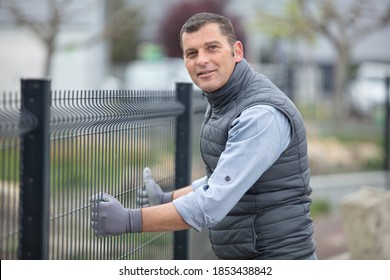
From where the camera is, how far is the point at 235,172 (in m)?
3.56

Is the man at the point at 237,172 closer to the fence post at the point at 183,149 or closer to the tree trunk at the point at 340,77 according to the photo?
the fence post at the point at 183,149

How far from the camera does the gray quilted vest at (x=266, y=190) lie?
3.75 m

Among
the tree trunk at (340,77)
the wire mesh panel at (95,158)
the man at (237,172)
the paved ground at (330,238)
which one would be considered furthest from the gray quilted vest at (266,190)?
the tree trunk at (340,77)

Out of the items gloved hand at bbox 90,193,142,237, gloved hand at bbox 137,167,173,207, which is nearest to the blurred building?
gloved hand at bbox 137,167,173,207

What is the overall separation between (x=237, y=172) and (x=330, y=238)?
279 inches

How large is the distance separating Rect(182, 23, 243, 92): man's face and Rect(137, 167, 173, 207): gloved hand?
0.77m

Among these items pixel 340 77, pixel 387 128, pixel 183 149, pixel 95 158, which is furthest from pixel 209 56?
pixel 340 77

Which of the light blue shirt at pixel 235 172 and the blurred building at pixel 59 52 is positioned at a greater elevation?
the blurred building at pixel 59 52

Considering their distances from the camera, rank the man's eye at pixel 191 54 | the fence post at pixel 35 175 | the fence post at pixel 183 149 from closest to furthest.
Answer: the man's eye at pixel 191 54
the fence post at pixel 35 175
the fence post at pixel 183 149

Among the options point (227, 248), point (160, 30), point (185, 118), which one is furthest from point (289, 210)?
point (160, 30)

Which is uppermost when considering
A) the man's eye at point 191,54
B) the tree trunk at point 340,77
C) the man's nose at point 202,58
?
the tree trunk at point 340,77

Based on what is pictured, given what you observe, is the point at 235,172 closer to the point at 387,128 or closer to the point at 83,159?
the point at 83,159

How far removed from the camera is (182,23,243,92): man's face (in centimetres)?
374

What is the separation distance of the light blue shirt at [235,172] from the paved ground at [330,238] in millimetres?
5239
